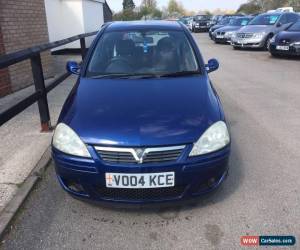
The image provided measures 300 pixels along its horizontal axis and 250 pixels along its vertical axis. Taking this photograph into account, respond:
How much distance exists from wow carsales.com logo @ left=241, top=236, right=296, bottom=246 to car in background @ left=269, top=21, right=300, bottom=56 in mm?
10949

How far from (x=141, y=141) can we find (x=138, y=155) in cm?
11

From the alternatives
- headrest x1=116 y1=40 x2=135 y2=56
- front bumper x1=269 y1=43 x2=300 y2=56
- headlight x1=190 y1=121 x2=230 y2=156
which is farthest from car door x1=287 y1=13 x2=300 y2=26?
headlight x1=190 y1=121 x2=230 y2=156

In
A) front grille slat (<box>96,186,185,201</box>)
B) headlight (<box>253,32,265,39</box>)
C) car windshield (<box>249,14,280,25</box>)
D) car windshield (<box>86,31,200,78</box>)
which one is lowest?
headlight (<box>253,32,265,39</box>)

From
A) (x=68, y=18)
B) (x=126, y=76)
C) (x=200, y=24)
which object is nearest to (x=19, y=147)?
(x=126, y=76)

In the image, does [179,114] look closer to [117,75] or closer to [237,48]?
[117,75]

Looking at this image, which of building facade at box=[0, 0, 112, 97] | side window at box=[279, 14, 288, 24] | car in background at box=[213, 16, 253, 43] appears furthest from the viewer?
car in background at box=[213, 16, 253, 43]

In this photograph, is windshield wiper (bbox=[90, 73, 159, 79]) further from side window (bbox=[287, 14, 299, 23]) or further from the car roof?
side window (bbox=[287, 14, 299, 23])

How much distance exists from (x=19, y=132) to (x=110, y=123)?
2.67 metres

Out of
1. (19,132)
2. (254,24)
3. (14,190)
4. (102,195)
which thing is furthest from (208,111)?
(254,24)

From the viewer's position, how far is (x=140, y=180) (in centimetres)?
290

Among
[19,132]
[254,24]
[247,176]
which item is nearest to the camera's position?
[247,176]

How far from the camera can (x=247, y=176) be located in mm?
3941

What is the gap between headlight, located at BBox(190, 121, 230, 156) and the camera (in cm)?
298

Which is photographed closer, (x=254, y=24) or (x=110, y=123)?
(x=110, y=123)
